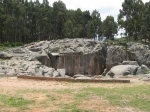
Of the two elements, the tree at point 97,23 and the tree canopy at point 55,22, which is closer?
the tree canopy at point 55,22

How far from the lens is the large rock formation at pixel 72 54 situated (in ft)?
102

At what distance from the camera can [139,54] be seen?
37688mm

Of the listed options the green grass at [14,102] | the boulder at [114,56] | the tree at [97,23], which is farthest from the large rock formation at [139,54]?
the tree at [97,23]

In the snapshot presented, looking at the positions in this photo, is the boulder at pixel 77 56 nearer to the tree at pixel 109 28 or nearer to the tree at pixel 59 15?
the tree at pixel 59 15

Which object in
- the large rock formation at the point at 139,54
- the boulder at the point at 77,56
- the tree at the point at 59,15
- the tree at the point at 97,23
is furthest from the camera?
the tree at the point at 97,23

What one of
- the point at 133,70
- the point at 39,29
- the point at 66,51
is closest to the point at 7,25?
the point at 39,29

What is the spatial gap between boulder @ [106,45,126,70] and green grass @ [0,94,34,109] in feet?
85.7

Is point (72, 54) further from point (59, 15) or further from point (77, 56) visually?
point (59, 15)

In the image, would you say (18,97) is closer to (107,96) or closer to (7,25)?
(107,96)

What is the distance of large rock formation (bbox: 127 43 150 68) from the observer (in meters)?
37.0

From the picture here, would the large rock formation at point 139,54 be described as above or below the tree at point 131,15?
below

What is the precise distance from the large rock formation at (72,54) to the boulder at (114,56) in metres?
0.65

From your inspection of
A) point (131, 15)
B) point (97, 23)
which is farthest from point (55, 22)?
point (131, 15)

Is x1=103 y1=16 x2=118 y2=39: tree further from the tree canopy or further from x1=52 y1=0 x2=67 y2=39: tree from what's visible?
x1=52 y1=0 x2=67 y2=39: tree
